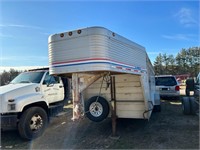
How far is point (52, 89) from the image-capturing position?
714 centimetres

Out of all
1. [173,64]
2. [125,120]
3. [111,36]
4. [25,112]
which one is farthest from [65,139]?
[173,64]

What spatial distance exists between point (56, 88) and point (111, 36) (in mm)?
3572

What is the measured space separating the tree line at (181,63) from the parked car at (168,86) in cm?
3356

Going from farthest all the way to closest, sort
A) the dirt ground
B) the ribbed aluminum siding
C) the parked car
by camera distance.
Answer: the parked car → the dirt ground → the ribbed aluminum siding

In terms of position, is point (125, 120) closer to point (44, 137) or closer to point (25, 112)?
point (44, 137)

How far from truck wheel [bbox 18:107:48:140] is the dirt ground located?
0.21 metres

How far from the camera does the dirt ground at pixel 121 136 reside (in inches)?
197

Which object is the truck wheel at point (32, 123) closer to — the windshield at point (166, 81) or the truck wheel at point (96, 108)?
the truck wheel at point (96, 108)

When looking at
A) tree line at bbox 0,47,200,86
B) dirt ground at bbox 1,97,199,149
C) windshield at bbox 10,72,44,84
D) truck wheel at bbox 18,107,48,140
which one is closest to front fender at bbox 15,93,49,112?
truck wheel at bbox 18,107,48,140

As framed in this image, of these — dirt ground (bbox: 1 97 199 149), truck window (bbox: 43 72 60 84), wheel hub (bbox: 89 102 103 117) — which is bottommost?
dirt ground (bbox: 1 97 199 149)

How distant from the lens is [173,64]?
45625 mm

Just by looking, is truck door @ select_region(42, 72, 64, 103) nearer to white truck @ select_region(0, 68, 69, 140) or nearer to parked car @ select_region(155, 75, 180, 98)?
white truck @ select_region(0, 68, 69, 140)

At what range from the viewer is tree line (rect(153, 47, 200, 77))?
43.4 m

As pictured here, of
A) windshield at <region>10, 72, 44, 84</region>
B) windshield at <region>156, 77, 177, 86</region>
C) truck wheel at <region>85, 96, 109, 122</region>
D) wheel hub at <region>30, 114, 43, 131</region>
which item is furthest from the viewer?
windshield at <region>156, 77, 177, 86</region>
